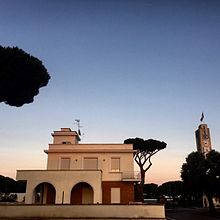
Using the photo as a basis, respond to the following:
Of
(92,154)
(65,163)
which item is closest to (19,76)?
(65,163)

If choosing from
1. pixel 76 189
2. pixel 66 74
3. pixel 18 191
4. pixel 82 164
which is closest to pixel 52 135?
pixel 82 164

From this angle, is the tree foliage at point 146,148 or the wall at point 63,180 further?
the tree foliage at point 146,148

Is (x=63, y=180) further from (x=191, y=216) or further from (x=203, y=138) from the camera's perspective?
(x=203, y=138)

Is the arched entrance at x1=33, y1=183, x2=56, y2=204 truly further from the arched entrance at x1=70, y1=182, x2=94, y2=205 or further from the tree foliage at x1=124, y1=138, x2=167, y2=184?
the tree foliage at x1=124, y1=138, x2=167, y2=184

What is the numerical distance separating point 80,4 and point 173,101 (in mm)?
14634

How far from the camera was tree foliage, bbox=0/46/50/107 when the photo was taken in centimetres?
2217

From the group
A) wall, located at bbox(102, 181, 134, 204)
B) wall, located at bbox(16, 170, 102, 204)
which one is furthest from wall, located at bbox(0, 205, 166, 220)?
wall, located at bbox(102, 181, 134, 204)

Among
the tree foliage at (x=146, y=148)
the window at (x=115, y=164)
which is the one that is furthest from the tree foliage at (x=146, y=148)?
the window at (x=115, y=164)

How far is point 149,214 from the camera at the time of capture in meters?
20.4

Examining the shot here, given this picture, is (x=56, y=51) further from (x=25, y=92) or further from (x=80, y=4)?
(x=80, y=4)

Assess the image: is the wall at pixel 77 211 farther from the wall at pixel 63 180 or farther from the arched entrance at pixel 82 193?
the arched entrance at pixel 82 193

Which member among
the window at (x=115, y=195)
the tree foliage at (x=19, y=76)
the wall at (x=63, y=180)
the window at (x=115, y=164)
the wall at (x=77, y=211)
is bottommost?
the wall at (x=77, y=211)

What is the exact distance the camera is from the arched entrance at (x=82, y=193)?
25641mm

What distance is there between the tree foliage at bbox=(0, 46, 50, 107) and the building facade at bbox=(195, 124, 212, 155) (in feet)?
313
